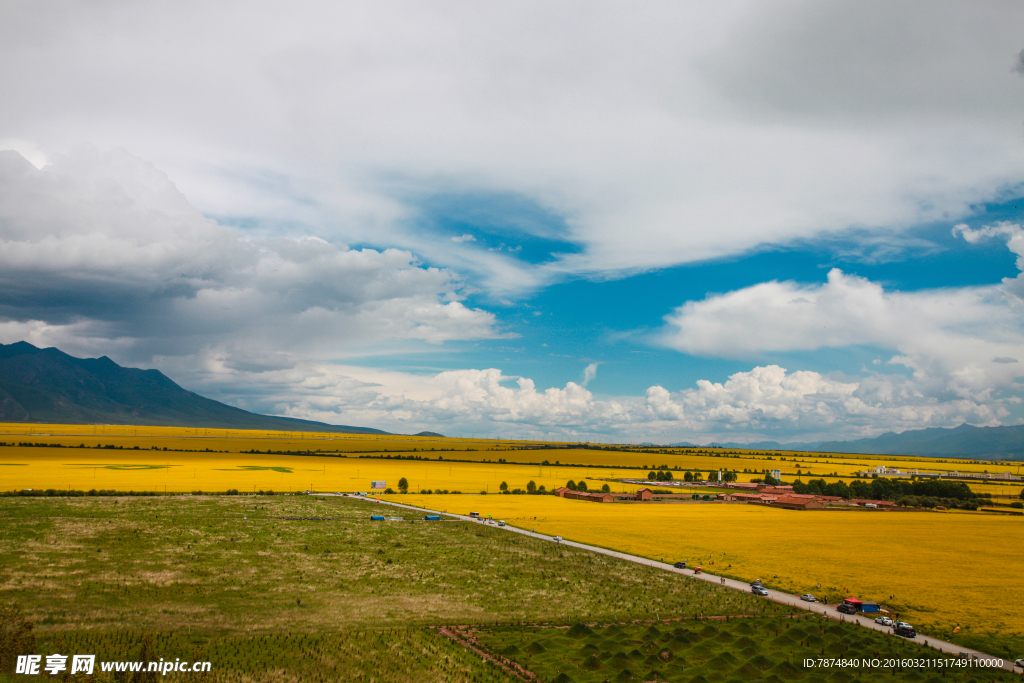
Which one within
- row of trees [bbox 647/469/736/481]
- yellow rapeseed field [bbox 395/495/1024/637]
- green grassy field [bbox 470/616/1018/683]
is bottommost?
row of trees [bbox 647/469/736/481]

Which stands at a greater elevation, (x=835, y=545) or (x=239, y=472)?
(x=835, y=545)

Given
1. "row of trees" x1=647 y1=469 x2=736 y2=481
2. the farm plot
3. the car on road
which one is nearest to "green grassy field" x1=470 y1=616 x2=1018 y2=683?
the car on road

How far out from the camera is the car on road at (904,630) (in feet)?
107

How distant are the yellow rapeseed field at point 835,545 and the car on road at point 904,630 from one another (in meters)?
2.10

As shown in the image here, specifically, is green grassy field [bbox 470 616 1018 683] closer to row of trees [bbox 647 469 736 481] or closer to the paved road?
the paved road

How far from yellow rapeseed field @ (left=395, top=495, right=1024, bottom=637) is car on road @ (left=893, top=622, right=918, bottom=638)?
2.10 metres

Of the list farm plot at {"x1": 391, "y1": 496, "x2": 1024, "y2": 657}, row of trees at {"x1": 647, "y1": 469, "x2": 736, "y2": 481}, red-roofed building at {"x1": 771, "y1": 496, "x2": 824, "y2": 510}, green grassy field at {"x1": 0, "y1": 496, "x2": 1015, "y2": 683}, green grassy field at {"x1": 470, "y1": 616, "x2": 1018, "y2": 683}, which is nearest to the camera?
green grassy field at {"x1": 470, "y1": 616, "x2": 1018, "y2": 683}

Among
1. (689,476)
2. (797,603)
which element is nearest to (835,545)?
(797,603)

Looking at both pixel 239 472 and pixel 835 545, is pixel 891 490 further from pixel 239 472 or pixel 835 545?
pixel 239 472

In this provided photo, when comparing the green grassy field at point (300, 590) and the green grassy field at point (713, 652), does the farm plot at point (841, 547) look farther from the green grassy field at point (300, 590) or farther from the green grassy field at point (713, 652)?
the green grassy field at point (300, 590)

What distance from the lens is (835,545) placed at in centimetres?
6059

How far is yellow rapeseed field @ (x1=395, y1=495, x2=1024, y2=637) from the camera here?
40.3m

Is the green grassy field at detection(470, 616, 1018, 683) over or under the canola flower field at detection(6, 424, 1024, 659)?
over

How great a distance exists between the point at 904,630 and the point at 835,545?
30.4 m
